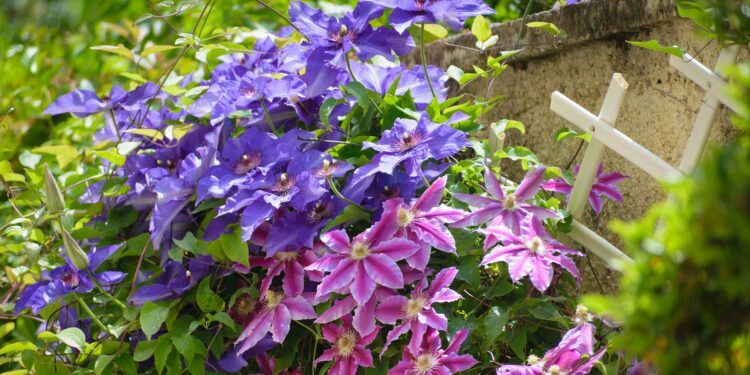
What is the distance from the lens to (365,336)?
1.17 meters

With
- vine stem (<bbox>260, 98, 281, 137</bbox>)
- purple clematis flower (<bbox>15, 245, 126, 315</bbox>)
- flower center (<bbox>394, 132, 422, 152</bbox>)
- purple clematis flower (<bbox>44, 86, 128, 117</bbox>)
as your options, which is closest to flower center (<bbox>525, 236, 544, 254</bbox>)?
flower center (<bbox>394, 132, 422, 152</bbox>)

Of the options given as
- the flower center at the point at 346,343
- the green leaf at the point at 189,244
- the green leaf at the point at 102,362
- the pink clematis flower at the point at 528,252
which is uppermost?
the pink clematis flower at the point at 528,252

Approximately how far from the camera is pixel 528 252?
1140mm

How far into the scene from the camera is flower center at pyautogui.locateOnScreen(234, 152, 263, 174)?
4.21 feet

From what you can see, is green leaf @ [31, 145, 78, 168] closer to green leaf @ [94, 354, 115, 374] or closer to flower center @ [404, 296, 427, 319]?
green leaf @ [94, 354, 115, 374]

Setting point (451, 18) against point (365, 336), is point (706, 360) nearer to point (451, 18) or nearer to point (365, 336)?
point (365, 336)

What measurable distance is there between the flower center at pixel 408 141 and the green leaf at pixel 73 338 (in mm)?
569

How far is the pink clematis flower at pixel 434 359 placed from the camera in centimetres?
112

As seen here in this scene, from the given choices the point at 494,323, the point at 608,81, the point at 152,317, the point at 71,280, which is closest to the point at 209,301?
the point at 152,317

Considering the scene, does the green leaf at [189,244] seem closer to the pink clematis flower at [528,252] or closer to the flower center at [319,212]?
the flower center at [319,212]

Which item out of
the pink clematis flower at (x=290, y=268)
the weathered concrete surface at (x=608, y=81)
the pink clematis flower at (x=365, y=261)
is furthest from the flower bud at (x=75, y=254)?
the weathered concrete surface at (x=608, y=81)

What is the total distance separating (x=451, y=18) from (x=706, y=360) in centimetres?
77

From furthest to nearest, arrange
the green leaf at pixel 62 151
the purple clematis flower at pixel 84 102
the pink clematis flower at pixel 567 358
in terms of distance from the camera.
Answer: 1. the green leaf at pixel 62 151
2. the purple clematis flower at pixel 84 102
3. the pink clematis flower at pixel 567 358

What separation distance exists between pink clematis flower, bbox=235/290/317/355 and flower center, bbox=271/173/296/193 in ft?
0.47
